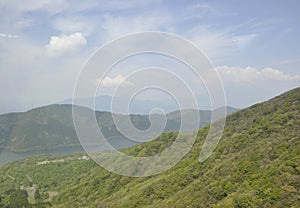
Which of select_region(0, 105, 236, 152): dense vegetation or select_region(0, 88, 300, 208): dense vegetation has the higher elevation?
select_region(0, 105, 236, 152): dense vegetation

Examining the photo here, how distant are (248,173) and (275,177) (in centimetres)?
302

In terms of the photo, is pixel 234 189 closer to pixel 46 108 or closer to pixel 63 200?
pixel 63 200

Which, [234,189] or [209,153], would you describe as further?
[209,153]

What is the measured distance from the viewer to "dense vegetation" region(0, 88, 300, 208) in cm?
1733

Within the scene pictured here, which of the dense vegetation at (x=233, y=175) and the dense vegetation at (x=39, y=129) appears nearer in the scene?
the dense vegetation at (x=233, y=175)

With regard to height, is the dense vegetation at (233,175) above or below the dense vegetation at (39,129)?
below

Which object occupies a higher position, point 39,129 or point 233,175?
point 39,129

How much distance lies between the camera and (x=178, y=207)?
68.0ft

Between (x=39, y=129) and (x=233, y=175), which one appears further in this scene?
(x=39, y=129)

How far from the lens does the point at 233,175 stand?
21.3m

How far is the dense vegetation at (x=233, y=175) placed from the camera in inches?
682

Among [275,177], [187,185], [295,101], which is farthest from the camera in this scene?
[295,101]

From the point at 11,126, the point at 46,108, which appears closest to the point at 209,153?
the point at 11,126

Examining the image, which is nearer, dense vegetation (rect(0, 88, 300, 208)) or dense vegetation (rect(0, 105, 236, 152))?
dense vegetation (rect(0, 88, 300, 208))
